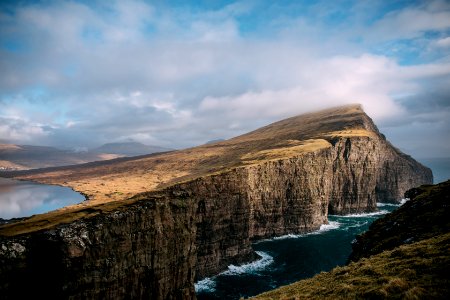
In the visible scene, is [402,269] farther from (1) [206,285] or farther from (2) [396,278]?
(1) [206,285]

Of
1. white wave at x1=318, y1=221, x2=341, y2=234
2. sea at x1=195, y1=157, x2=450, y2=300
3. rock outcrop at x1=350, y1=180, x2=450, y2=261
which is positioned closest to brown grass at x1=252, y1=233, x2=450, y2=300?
rock outcrop at x1=350, y1=180, x2=450, y2=261

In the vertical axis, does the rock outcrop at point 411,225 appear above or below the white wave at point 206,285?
above

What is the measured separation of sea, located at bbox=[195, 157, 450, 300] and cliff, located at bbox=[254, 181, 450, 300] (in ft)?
144

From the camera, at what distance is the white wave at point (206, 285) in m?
82.9

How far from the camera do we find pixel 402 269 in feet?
81.7

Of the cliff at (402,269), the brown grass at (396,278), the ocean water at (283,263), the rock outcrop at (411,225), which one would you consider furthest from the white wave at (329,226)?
the brown grass at (396,278)

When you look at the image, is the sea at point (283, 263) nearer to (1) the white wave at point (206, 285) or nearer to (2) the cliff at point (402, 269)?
(1) the white wave at point (206, 285)

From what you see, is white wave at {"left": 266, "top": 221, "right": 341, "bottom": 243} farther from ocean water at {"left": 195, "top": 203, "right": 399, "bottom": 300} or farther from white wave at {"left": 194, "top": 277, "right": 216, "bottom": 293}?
white wave at {"left": 194, "top": 277, "right": 216, "bottom": 293}

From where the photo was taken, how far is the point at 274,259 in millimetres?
107125

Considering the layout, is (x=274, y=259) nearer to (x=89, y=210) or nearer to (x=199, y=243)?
(x=199, y=243)

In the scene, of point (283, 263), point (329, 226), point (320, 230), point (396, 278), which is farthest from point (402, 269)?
point (329, 226)

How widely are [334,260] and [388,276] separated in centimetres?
8738

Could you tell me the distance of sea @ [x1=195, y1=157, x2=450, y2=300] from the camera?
83500 millimetres

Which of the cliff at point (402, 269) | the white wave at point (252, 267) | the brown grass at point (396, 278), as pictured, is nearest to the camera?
the brown grass at point (396, 278)
